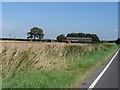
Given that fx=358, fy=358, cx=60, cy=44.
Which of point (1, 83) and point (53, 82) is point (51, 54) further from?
point (1, 83)

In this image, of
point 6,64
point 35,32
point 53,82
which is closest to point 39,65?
point 6,64

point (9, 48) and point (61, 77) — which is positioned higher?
point (9, 48)

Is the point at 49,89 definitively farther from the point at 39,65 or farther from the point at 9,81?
the point at 39,65

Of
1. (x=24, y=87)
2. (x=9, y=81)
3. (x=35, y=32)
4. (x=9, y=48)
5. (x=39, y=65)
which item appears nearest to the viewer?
(x=24, y=87)

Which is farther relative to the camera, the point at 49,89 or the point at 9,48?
the point at 9,48

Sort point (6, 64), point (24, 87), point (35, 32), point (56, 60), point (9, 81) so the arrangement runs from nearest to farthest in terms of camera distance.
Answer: point (24, 87) → point (9, 81) → point (6, 64) → point (56, 60) → point (35, 32)

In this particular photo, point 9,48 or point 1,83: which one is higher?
point 9,48

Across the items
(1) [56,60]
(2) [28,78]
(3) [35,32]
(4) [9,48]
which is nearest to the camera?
(2) [28,78]

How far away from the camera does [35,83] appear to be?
35.1ft

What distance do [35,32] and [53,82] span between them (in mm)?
143307

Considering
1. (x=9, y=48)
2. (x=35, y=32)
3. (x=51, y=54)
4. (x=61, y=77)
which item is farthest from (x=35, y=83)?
(x=35, y=32)

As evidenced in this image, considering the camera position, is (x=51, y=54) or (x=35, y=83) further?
(x=51, y=54)

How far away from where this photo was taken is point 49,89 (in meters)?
9.92

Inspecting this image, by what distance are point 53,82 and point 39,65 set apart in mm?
3975
